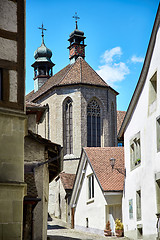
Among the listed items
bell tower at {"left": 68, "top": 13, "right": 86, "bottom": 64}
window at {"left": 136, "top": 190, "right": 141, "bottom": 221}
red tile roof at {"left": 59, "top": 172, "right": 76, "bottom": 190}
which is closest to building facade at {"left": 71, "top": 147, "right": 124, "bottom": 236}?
window at {"left": 136, "top": 190, "right": 141, "bottom": 221}

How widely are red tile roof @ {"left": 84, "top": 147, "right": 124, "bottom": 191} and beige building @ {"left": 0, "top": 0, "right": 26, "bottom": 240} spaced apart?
12033 mm

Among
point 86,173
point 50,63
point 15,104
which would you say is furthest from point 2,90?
point 50,63

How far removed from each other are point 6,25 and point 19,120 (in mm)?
2479

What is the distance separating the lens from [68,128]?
4912 cm

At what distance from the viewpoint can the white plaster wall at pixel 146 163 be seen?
16984 millimetres

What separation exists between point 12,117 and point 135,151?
371 inches

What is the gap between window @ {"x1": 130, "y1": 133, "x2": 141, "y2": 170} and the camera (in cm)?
1967

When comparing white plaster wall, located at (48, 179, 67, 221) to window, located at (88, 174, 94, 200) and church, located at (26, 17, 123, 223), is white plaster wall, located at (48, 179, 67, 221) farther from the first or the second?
window, located at (88, 174, 94, 200)

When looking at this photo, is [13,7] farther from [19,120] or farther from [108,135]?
[108,135]

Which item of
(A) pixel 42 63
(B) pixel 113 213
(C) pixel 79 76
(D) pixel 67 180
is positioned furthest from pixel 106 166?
(A) pixel 42 63

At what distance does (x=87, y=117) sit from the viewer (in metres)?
49.4

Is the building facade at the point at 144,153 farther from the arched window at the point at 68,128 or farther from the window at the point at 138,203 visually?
the arched window at the point at 68,128

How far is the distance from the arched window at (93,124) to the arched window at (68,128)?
6.02 ft

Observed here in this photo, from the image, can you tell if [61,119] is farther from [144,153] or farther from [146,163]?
[146,163]
